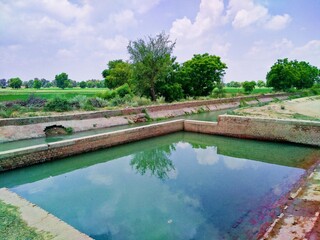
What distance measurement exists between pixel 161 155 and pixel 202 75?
20151 millimetres

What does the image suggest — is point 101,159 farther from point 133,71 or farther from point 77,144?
point 133,71

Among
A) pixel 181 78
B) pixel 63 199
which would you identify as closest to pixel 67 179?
pixel 63 199

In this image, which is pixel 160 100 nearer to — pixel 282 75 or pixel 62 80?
pixel 282 75

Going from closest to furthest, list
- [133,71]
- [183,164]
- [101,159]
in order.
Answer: [183,164] → [101,159] → [133,71]

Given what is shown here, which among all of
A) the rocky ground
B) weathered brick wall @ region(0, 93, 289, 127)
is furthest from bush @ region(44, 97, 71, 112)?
the rocky ground

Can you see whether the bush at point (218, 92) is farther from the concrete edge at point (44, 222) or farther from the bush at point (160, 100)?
the concrete edge at point (44, 222)

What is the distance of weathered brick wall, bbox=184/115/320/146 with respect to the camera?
Answer: 9.38 metres

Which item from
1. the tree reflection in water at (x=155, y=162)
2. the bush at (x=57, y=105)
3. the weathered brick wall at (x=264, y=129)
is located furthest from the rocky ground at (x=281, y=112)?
the bush at (x=57, y=105)

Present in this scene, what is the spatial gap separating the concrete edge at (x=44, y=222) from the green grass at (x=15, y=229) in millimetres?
66

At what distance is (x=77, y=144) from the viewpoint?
848cm

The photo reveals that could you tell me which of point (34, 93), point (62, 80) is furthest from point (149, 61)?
point (62, 80)

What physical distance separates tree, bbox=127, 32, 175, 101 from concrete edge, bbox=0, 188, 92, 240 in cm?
1796

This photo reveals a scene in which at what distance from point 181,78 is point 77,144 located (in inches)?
726

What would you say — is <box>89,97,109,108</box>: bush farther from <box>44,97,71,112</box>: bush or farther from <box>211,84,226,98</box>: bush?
<box>211,84,226,98</box>: bush
